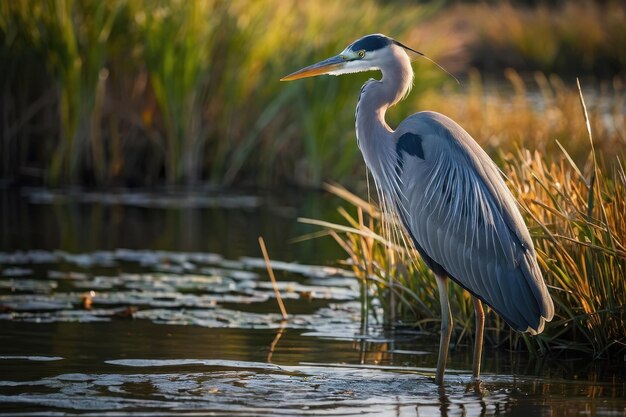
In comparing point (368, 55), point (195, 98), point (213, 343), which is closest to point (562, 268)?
point (368, 55)

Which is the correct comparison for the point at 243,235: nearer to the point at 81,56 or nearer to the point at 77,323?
the point at 81,56

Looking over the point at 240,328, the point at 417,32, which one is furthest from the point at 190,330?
the point at 417,32

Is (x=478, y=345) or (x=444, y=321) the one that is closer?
(x=478, y=345)

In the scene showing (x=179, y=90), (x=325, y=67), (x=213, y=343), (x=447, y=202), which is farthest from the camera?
(x=179, y=90)

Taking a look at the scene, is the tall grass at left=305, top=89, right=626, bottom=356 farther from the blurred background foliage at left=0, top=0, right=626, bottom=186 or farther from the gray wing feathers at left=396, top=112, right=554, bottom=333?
the blurred background foliage at left=0, top=0, right=626, bottom=186

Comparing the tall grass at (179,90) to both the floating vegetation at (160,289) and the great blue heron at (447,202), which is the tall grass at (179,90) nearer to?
the floating vegetation at (160,289)

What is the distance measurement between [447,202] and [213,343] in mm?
1626

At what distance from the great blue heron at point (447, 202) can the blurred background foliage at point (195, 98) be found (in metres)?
5.62

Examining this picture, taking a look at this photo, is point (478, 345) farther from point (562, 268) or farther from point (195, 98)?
point (195, 98)

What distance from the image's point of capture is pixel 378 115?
6488 millimetres

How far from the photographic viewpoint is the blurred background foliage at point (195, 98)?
12.2m

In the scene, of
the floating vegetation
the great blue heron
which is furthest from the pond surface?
the great blue heron

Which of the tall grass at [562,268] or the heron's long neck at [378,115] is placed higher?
the heron's long neck at [378,115]

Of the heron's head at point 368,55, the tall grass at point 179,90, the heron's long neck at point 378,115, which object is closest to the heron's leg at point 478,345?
the heron's long neck at point 378,115
